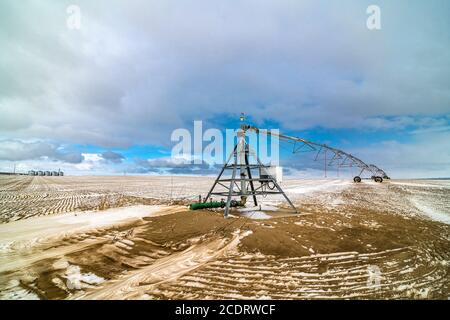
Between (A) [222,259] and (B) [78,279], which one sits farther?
(A) [222,259]

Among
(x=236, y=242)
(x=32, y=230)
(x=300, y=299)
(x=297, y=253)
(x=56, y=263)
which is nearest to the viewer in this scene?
(x=300, y=299)

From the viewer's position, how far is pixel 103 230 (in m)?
9.20

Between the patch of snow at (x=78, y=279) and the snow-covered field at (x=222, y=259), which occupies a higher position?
the snow-covered field at (x=222, y=259)

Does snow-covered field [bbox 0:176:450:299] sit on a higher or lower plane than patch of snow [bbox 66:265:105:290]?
higher

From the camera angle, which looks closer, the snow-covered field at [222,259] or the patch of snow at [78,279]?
the snow-covered field at [222,259]

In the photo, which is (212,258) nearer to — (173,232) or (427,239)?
(173,232)

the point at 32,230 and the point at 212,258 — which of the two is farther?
the point at 32,230

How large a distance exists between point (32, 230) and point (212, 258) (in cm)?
803

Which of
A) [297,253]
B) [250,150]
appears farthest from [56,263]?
[250,150]

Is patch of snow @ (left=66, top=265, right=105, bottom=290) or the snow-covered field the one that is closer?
the snow-covered field
